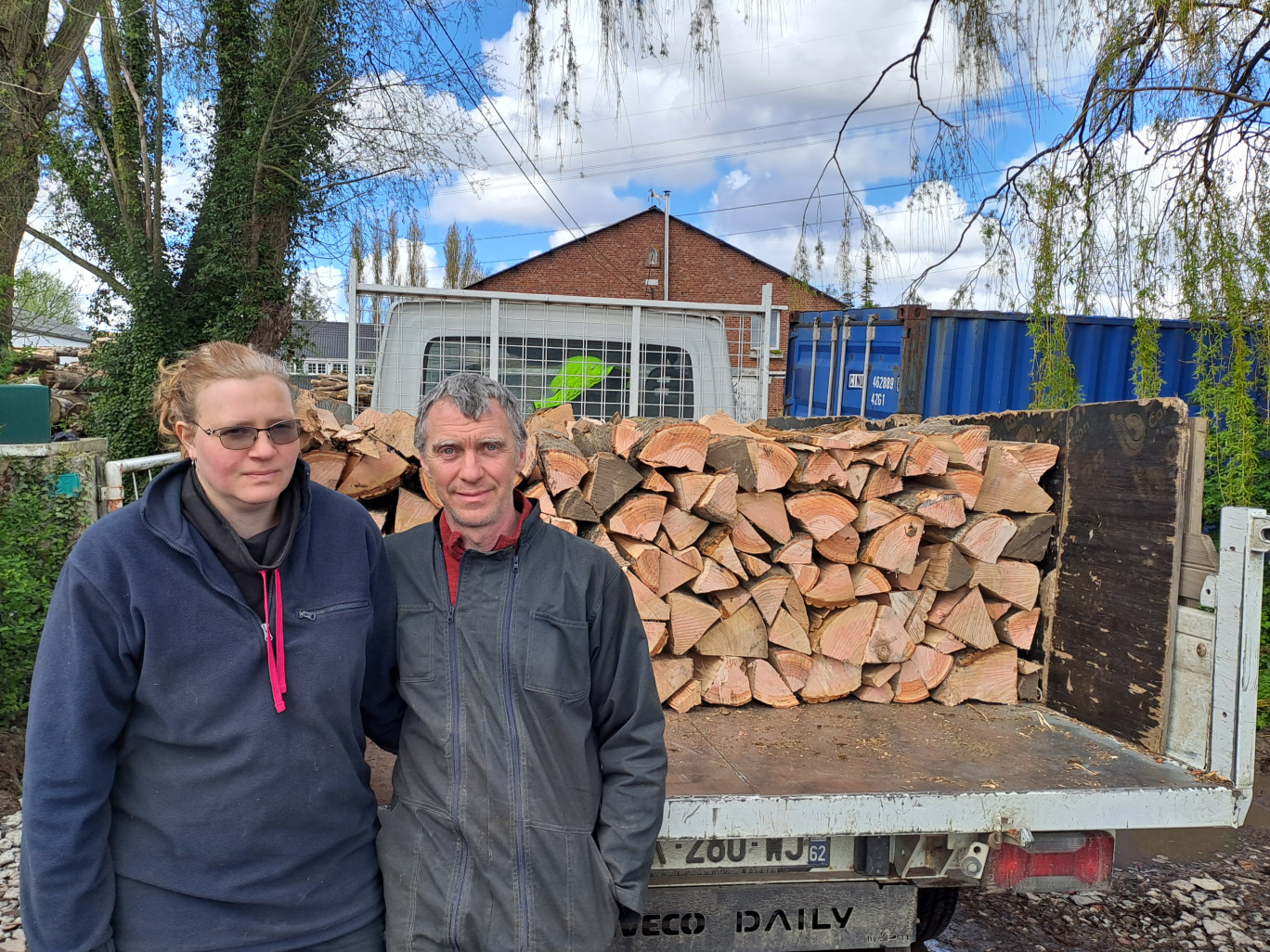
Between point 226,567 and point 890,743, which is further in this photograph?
point 890,743

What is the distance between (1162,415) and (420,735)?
7.40 feet

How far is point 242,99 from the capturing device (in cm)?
1273

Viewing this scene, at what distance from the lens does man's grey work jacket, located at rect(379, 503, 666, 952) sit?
5.78 ft

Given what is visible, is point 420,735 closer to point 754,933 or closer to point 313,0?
point 754,933

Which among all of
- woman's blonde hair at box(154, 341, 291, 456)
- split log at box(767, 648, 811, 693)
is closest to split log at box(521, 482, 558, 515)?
split log at box(767, 648, 811, 693)

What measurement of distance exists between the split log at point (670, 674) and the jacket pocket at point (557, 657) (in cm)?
122

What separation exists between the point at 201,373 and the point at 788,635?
2.11 m

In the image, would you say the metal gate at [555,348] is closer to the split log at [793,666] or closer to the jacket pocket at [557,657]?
the split log at [793,666]

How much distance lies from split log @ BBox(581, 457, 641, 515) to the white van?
1.99 metres

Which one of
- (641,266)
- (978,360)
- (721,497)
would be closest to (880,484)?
(721,497)

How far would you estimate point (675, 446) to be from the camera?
3.05 m

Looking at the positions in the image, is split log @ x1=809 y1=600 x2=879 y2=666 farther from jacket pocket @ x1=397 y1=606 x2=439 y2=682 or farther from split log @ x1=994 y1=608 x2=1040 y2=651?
jacket pocket @ x1=397 y1=606 x2=439 y2=682

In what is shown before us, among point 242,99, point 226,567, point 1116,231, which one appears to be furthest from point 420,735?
point 242,99

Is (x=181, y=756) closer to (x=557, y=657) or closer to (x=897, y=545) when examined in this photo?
(x=557, y=657)
